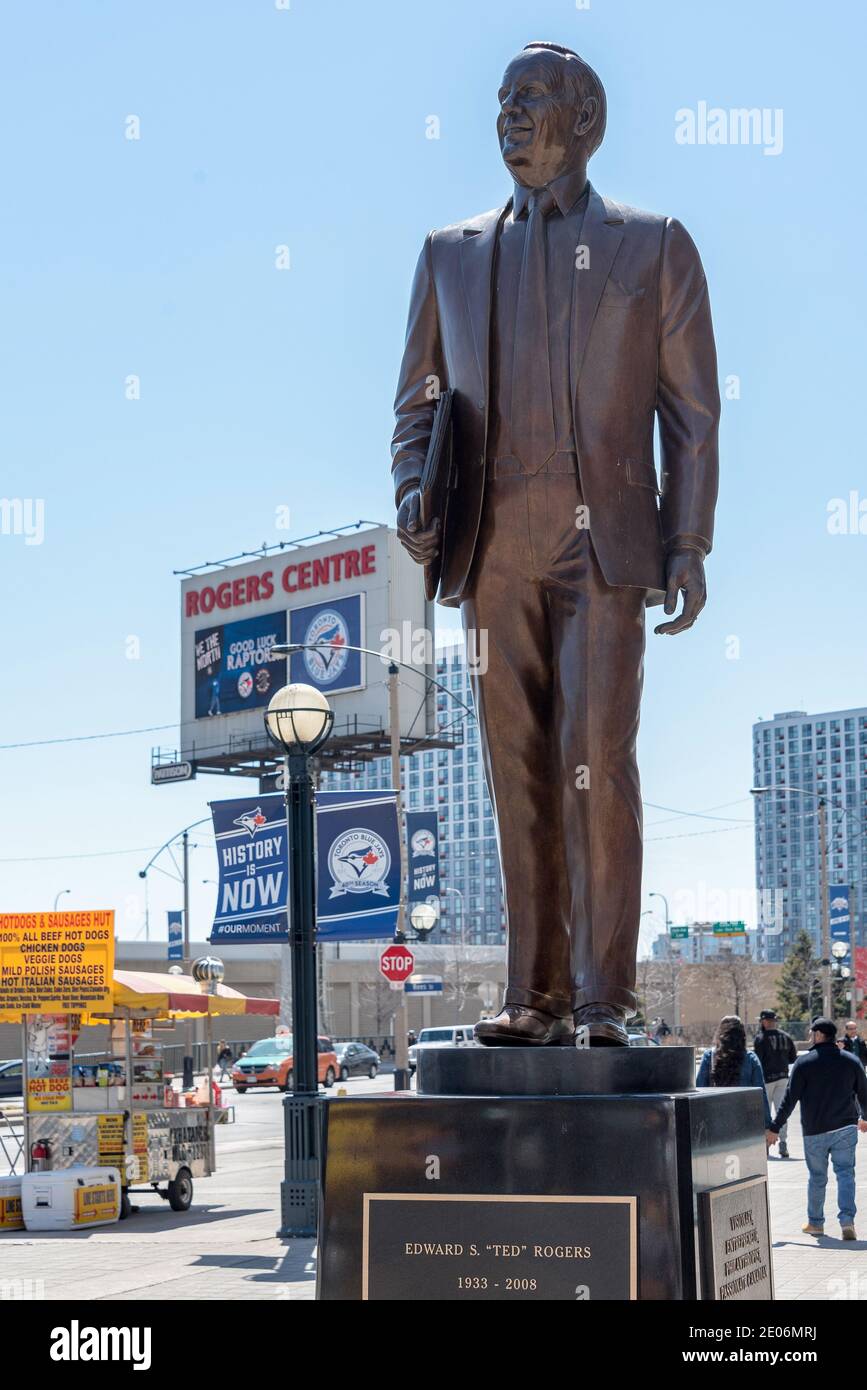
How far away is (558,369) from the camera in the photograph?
5574 mm

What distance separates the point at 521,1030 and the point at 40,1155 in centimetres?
1261

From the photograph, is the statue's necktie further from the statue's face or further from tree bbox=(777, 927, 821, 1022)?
tree bbox=(777, 927, 821, 1022)

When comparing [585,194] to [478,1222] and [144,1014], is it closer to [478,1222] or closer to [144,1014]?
[478,1222]

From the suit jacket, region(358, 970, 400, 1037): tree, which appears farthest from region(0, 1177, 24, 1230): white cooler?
region(358, 970, 400, 1037): tree

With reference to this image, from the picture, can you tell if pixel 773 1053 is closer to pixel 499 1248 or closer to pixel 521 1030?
pixel 521 1030

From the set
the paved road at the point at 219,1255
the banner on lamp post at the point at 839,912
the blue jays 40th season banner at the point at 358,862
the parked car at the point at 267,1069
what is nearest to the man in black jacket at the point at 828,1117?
the paved road at the point at 219,1255

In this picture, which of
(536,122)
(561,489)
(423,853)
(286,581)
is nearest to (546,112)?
(536,122)

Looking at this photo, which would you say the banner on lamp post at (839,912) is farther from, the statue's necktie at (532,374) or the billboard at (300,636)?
the statue's necktie at (532,374)

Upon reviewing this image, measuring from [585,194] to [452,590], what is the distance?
1.42 meters

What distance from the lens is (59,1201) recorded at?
15938mm

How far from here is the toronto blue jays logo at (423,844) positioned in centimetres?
4169

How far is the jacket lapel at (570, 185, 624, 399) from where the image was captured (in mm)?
5555

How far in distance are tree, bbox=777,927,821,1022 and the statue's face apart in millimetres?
76188
